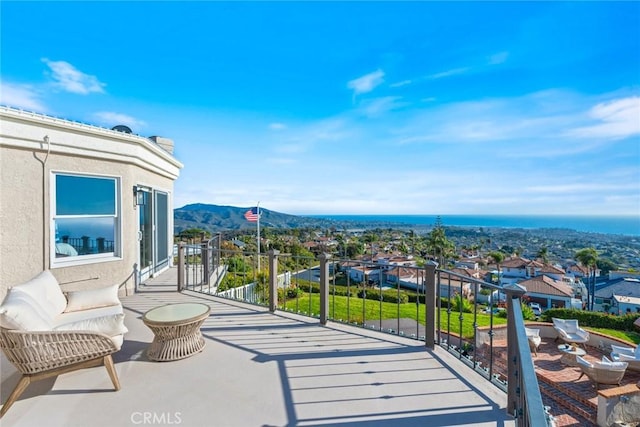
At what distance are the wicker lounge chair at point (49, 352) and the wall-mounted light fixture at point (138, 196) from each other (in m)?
4.08

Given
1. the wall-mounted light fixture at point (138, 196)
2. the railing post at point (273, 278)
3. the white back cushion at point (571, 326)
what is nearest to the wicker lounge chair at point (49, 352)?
the railing post at point (273, 278)

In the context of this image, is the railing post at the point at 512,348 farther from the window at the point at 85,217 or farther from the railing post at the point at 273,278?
the window at the point at 85,217

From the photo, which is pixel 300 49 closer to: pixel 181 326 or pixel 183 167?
pixel 183 167

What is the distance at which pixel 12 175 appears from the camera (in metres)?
4.32

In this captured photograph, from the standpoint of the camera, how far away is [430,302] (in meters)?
3.54

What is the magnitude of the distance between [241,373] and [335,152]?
49.6ft

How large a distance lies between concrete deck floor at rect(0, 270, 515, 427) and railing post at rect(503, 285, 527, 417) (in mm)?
140

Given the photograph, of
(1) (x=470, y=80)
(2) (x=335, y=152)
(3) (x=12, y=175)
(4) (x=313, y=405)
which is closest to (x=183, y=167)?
(3) (x=12, y=175)

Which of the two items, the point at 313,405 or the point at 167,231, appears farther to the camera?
the point at 167,231

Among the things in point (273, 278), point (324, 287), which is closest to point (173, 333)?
point (273, 278)

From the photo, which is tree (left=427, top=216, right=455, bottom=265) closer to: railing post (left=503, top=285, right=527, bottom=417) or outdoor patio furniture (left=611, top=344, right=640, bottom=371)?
outdoor patio furniture (left=611, top=344, right=640, bottom=371)

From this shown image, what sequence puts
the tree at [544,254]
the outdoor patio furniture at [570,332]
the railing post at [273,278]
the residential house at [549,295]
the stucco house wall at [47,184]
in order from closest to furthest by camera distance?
the stucco house wall at [47,184] → the railing post at [273,278] → the outdoor patio furniture at [570,332] → the residential house at [549,295] → the tree at [544,254]

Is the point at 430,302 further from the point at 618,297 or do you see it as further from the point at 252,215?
the point at 618,297

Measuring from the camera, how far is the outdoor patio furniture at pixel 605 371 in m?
7.52
